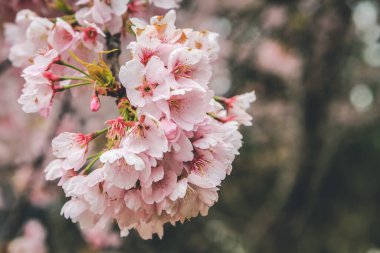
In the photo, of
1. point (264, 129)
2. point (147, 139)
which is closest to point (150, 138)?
point (147, 139)

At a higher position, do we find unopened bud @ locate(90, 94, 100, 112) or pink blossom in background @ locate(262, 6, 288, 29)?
unopened bud @ locate(90, 94, 100, 112)

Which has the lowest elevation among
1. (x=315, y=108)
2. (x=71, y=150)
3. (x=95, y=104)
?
(x=315, y=108)

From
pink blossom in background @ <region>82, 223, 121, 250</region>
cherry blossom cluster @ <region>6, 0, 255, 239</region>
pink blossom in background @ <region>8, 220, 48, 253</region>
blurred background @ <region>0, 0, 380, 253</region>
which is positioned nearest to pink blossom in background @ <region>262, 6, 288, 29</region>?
blurred background @ <region>0, 0, 380, 253</region>

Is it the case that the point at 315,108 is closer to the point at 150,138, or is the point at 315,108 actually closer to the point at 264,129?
the point at 264,129

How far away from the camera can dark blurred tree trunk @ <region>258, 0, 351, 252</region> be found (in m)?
2.80

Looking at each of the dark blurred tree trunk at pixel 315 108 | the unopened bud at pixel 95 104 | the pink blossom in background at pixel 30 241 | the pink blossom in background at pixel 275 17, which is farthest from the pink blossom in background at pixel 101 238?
the unopened bud at pixel 95 104

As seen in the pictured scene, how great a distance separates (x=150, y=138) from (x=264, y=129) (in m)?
3.62

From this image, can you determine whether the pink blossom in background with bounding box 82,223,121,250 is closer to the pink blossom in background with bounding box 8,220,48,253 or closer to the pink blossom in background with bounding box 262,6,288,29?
the pink blossom in background with bounding box 8,220,48,253

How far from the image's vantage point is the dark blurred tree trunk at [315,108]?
2.80 meters

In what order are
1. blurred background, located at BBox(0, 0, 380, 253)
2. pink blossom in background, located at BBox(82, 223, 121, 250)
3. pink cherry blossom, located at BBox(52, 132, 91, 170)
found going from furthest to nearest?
pink blossom in background, located at BBox(82, 223, 121, 250) → blurred background, located at BBox(0, 0, 380, 253) → pink cherry blossom, located at BBox(52, 132, 91, 170)

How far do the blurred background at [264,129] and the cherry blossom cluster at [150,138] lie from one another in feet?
1.96

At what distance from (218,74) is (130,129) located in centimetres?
300

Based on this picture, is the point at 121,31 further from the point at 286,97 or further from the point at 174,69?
the point at 286,97

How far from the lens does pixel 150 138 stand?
0.85 metres
